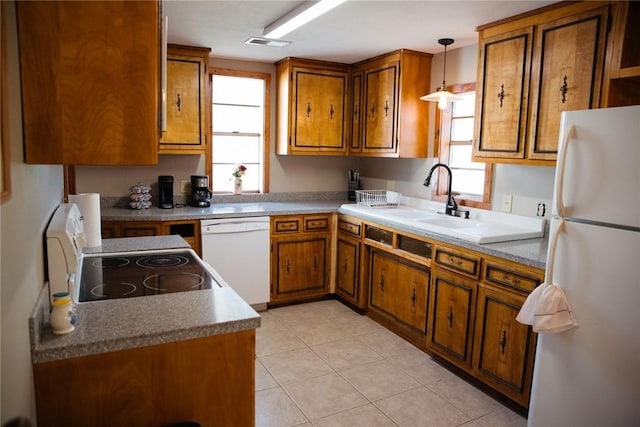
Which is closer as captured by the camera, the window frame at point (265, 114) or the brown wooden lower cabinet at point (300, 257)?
the brown wooden lower cabinet at point (300, 257)

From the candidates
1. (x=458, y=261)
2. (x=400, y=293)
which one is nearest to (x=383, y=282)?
(x=400, y=293)

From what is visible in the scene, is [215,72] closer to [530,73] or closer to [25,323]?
[530,73]

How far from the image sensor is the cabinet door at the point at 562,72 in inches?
94.4

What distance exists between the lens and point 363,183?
502 centimetres

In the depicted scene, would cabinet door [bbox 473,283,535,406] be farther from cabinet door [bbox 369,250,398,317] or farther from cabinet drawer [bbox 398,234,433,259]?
cabinet door [bbox 369,250,398,317]

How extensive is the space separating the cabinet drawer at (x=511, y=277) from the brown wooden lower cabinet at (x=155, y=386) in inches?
63.4

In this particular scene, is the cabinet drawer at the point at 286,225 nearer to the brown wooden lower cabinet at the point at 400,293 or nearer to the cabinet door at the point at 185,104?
the brown wooden lower cabinet at the point at 400,293

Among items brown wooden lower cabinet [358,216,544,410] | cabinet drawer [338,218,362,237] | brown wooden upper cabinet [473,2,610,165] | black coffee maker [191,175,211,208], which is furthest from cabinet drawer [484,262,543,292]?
black coffee maker [191,175,211,208]

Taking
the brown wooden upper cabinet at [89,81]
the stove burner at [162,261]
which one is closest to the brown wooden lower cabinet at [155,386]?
the brown wooden upper cabinet at [89,81]

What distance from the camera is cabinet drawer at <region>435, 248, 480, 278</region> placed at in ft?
9.04

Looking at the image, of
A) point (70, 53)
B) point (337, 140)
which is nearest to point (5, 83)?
point (70, 53)

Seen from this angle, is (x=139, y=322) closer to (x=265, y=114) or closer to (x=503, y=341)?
(x=503, y=341)

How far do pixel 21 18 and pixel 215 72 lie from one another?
3.19m

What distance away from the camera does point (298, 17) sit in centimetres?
277
